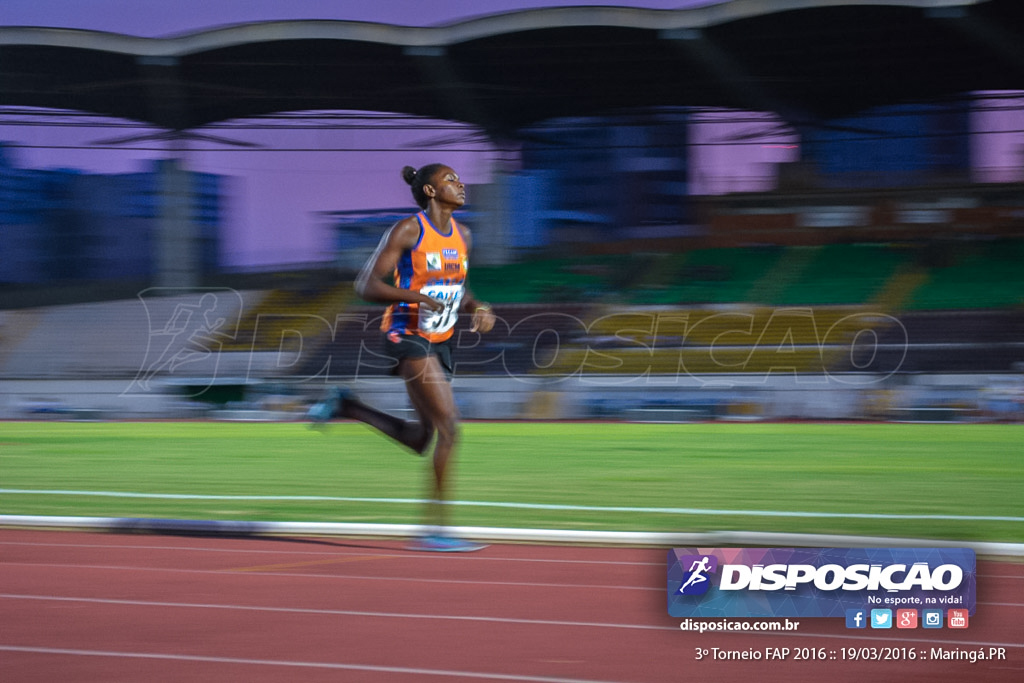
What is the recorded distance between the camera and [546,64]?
29.9 meters

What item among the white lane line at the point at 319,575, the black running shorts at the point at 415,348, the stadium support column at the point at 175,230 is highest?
the stadium support column at the point at 175,230

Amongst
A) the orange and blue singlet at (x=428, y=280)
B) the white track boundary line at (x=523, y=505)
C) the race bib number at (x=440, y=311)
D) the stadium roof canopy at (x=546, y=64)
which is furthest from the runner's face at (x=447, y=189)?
the stadium roof canopy at (x=546, y=64)

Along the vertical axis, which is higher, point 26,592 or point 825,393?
point 825,393

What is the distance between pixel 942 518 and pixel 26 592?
477 centimetres

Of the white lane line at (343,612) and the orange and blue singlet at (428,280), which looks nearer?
the white lane line at (343,612)

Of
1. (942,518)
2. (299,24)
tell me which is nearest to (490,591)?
(942,518)

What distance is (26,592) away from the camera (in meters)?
4.34

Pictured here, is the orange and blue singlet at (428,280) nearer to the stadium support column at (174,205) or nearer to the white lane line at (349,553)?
the white lane line at (349,553)

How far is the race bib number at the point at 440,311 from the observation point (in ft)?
17.3

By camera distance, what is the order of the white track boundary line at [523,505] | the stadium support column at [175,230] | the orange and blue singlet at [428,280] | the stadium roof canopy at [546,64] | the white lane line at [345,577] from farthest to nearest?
the stadium support column at [175,230], the stadium roof canopy at [546,64], the white track boundary line at [523,505], the orange and blue singlet at [428,280], the white lane line at [345,577]

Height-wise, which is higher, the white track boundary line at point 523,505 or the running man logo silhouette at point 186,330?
the running man logo silhouette at point 186,330

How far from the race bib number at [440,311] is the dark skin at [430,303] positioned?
0.06 meters

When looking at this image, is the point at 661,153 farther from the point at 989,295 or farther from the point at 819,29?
the point at 989,295

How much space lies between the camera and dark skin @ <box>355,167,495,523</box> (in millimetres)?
5203
